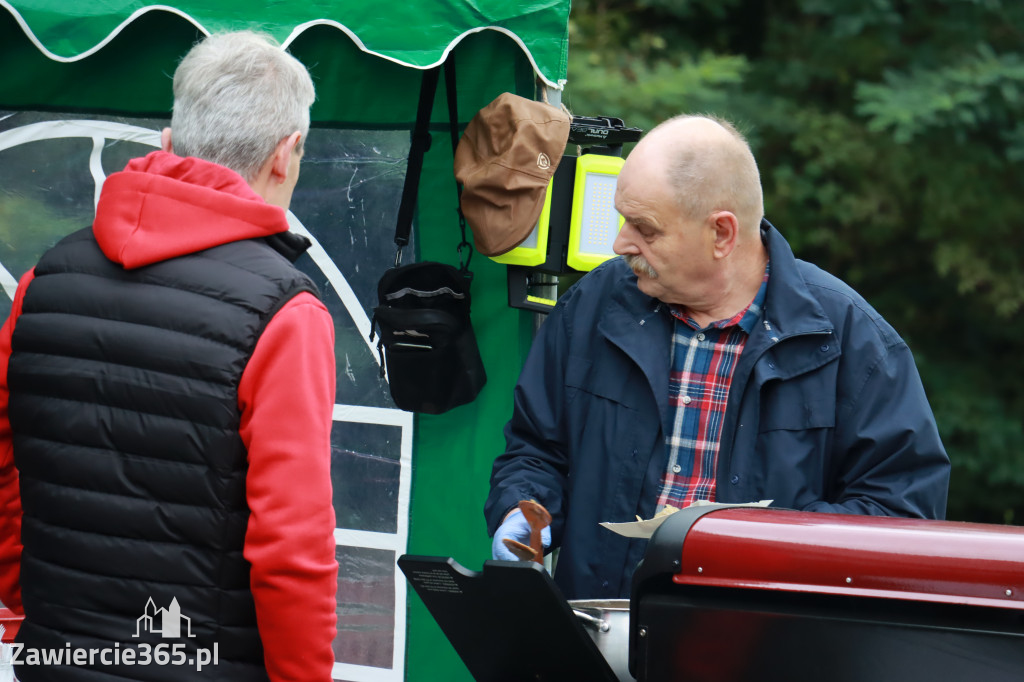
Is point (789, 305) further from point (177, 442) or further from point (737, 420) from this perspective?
point (177, 442)

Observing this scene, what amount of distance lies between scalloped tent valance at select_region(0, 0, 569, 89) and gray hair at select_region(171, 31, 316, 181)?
0.73m

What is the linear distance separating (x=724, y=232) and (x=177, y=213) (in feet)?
3.59

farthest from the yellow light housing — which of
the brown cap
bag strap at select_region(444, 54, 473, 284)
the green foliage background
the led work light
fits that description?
the green foliage background

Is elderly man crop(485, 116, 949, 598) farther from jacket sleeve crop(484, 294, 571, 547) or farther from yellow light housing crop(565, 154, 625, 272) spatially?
yellow light housing crop(565, 154, 625, 272)

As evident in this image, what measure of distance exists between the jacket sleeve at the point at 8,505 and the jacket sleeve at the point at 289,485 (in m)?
0.52

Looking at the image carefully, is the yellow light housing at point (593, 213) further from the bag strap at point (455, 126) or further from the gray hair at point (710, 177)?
the gray hair at point (710, 177)

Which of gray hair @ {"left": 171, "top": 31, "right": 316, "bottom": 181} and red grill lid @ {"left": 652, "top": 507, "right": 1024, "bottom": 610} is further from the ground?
gray hair @ {"left": 171, "top": 31, "right": 316, "bottom": 181}

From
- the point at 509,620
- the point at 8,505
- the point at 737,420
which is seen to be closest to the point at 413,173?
the point at 737,420

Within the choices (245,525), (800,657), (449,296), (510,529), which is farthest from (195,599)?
(449,296)

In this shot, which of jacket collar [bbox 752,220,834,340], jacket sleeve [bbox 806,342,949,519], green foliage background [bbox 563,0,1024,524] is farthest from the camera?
green foliage background [bbox 563,0,1024,524]

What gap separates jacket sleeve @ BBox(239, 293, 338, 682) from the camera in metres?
1.50

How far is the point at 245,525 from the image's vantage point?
1.55 metres

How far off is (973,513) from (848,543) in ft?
19.8

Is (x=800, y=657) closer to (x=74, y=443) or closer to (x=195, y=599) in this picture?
(x=195, y=599)
